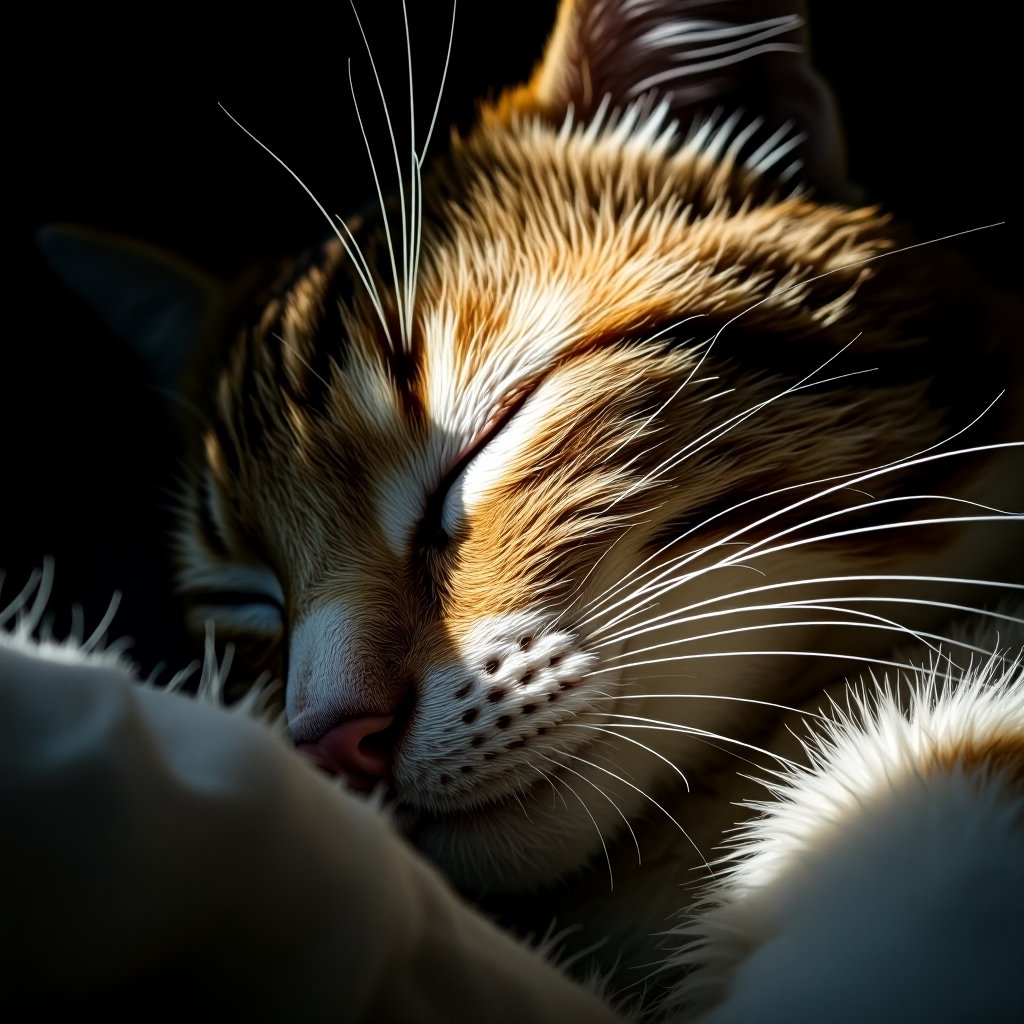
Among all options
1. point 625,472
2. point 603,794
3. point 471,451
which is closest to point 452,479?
point 471,451

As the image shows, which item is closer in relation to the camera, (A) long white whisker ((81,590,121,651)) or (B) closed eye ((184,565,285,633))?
(A) long white whisker ((81,590,121,651))

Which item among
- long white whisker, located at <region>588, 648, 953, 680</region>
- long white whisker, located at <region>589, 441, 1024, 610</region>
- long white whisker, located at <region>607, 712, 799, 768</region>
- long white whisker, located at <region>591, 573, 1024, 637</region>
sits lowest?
long white whisker, located at <region>607, 712, 799, 768</region>

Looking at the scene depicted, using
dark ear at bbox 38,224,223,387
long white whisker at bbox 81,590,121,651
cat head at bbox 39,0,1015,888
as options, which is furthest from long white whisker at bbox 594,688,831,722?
dark ear at bbox 38,224,223,387

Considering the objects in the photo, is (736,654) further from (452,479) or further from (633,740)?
(452,479)

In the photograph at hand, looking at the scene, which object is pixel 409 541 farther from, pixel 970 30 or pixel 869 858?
pixel 970 30

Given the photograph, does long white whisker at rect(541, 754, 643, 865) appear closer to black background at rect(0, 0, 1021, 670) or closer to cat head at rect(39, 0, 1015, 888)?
cat head at rect(39, 0, 1015, 888)

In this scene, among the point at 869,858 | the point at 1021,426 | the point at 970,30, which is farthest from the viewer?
the point at 970,30

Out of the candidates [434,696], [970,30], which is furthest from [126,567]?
[970,30]
